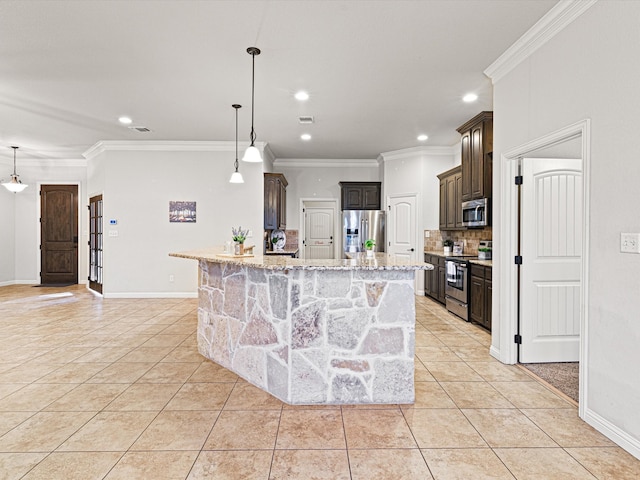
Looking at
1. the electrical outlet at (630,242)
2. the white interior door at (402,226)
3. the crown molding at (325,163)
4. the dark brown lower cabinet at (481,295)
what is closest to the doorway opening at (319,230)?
the crown molding at (325,163)

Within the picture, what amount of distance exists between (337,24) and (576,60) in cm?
171

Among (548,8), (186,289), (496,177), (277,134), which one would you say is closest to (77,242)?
(186,289)

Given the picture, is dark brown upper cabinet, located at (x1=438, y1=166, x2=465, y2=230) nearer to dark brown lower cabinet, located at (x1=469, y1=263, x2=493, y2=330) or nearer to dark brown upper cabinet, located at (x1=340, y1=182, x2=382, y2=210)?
dark brown lower cabinet, located at (x1=469, y1=263, x2=493, y2=330)

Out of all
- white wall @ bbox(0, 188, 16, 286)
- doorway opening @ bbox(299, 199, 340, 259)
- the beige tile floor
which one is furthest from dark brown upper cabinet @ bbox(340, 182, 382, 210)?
white wall @ bbox(0, 188, 16, 286)

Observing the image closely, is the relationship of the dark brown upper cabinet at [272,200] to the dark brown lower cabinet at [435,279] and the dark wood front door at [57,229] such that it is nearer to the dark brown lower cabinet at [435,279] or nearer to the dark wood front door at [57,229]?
the dark brown lower cabinet at [435,279]

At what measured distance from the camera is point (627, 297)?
213cm

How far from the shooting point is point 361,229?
25.6 ft

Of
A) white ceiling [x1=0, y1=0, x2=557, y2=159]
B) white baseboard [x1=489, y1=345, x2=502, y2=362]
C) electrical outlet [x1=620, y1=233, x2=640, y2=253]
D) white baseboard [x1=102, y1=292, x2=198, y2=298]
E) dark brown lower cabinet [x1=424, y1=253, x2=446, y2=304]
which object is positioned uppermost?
white ceiling [x1=0, y1=0, x2=557, y2=159]

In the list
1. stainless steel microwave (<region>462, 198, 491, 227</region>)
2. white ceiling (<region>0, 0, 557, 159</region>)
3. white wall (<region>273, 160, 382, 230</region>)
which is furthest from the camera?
white wall (<region>273, 160, 382, 230</region>)

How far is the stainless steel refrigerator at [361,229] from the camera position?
7715 mm

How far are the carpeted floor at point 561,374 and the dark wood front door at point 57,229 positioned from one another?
9.08 m

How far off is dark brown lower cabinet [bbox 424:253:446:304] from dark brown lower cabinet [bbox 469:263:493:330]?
1139 mm

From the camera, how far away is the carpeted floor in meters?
2.94

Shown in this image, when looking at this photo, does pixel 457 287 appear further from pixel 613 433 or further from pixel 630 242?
pixel 630 242
